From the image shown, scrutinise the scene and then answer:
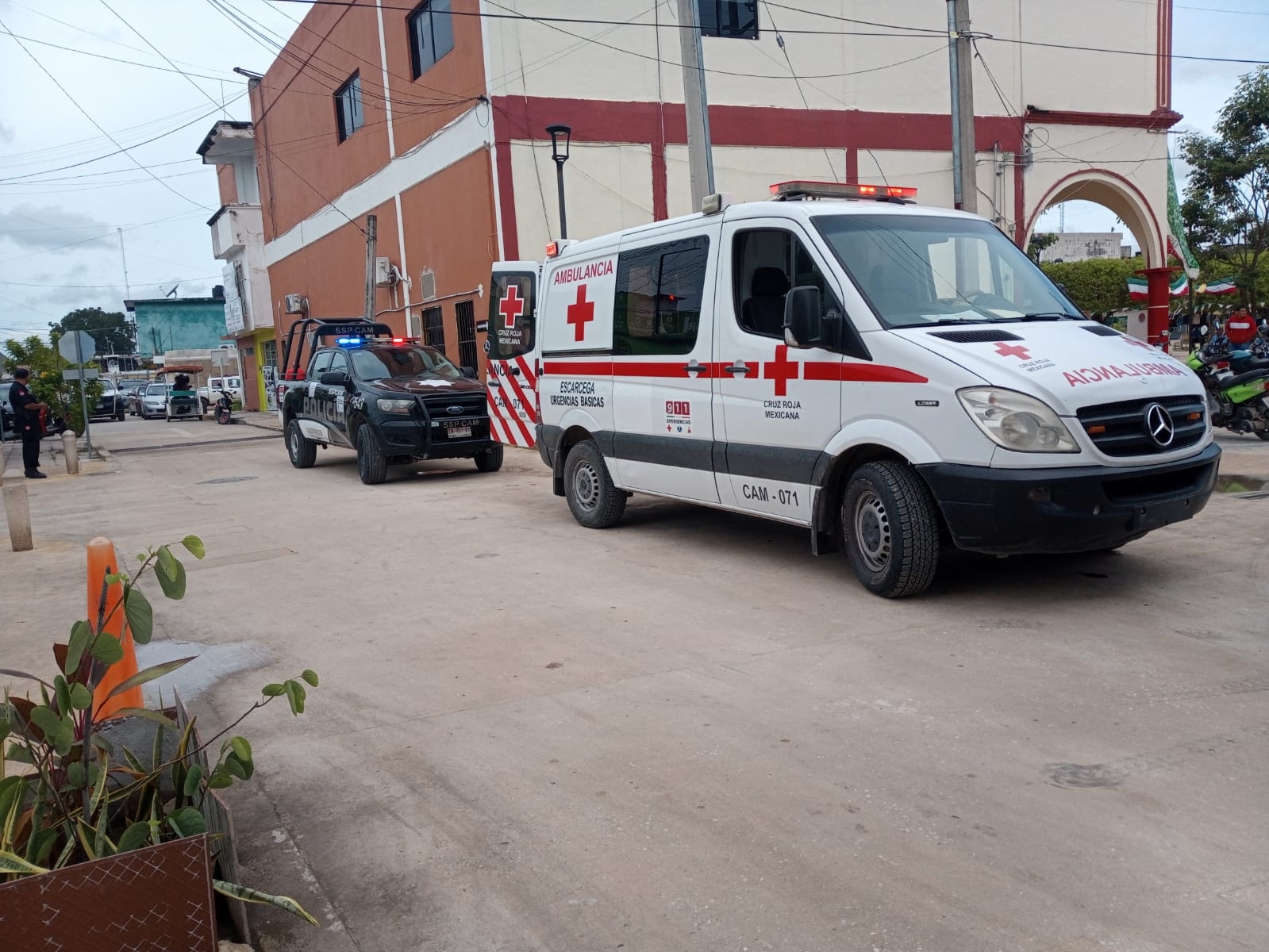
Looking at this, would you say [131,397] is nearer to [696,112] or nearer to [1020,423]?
[696,112]

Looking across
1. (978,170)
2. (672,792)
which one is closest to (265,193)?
(978,170)

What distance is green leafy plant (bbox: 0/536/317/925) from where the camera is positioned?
2758mm

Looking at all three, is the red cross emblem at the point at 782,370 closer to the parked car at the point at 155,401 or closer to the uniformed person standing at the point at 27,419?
the uniformed person standing at the point at 27,419

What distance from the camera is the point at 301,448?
53.4 feet

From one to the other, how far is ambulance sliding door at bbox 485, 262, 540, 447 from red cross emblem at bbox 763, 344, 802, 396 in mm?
6273

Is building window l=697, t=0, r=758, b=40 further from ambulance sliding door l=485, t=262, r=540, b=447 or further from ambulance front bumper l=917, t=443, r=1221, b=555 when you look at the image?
ambulance front bumper l=917, t=443, r=1221, b=555

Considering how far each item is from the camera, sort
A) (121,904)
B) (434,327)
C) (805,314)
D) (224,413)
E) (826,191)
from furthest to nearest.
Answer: (224,413)
(434,327)
(826,191)
(805,314)
(121,904)

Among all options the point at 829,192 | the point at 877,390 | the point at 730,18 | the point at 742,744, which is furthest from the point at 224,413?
the point at 742,744

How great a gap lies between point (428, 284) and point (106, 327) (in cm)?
11496

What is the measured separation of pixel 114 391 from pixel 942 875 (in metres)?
48.1

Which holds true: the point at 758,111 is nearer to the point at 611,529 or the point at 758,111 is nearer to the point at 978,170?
the point at 978,170

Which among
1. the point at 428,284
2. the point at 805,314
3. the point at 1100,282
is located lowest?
the point at 805,314

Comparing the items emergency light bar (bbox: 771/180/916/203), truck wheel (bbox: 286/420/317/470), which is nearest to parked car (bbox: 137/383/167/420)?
truck wheel (bbox: 286/420/317/470)

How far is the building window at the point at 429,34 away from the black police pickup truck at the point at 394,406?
821cm
